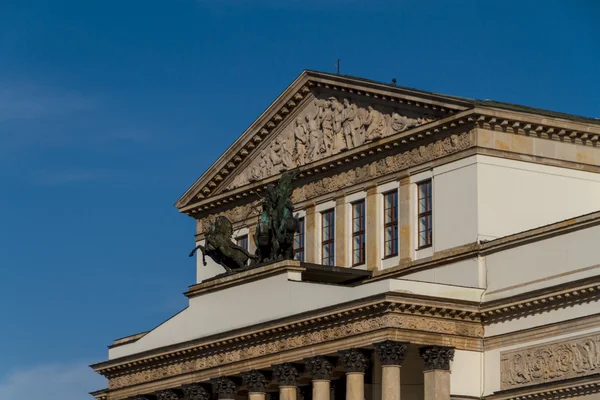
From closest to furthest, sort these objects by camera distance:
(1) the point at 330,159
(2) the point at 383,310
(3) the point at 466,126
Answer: (2) the point at 383,310 < (3) the point at 466,126 < (1) the point at 330,159

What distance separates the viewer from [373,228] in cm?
6650

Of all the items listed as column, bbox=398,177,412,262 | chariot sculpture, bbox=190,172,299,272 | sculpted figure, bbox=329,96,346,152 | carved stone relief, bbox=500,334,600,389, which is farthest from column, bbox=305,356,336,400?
sculpted figure, bbox=329,96,346,152

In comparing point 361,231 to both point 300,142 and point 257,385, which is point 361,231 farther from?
point 257,385

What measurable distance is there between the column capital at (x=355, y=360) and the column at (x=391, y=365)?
1.20 meters

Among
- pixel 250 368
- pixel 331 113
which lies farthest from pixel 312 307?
pixel 331 113

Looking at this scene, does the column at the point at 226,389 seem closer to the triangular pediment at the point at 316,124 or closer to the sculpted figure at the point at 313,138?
the triangular pediment at the point at 316,124

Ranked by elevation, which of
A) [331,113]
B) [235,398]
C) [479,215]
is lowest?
[235,398]

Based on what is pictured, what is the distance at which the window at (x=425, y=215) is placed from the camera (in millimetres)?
64688

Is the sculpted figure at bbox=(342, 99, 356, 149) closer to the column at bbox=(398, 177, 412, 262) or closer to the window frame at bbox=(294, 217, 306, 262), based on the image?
the column at bbox=(398, 177, 412, 262)

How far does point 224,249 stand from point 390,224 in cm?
646

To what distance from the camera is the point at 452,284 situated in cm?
6231

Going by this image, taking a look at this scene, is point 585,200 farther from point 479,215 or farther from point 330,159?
point 330,159

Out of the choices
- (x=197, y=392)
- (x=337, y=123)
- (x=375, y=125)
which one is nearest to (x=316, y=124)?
(x=337, y=123)

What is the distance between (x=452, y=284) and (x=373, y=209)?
5401 mm
